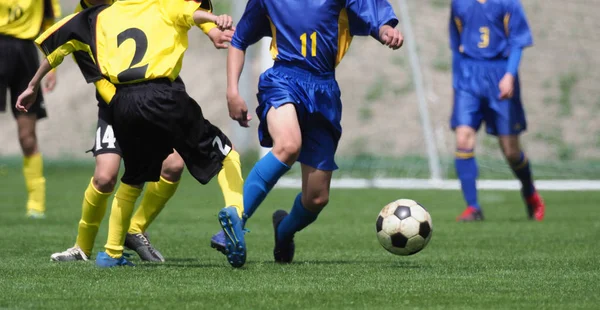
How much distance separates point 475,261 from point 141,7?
2343 mm

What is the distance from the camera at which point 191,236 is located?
8.26 meters

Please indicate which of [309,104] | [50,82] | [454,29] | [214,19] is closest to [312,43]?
[309,104]

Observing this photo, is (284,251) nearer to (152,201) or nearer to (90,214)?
(152,201)

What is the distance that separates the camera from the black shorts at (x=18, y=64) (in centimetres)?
944

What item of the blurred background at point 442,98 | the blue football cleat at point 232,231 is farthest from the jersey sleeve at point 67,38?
the blurred background at point 442,98

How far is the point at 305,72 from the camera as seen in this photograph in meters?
5.94

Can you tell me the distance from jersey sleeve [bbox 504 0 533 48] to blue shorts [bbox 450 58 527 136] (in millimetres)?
345

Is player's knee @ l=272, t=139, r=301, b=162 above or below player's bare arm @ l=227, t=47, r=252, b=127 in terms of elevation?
below

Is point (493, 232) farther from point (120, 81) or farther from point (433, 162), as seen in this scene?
point (433, 162)

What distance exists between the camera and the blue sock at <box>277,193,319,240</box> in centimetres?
618

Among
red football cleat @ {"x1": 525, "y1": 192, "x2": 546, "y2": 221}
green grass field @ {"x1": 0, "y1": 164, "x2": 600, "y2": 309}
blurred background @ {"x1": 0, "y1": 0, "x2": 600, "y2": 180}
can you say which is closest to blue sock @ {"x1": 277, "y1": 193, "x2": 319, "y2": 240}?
green grass field @ {"x1": 0, "y1": 164, "x2": 600, "y2": 309}

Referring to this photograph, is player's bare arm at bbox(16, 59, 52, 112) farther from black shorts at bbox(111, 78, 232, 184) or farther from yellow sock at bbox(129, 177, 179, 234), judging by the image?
yellow sock at bbox(129, 177, 179, 234)


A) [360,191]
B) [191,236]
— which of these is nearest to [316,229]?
[191,236]

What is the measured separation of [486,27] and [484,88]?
55cm
